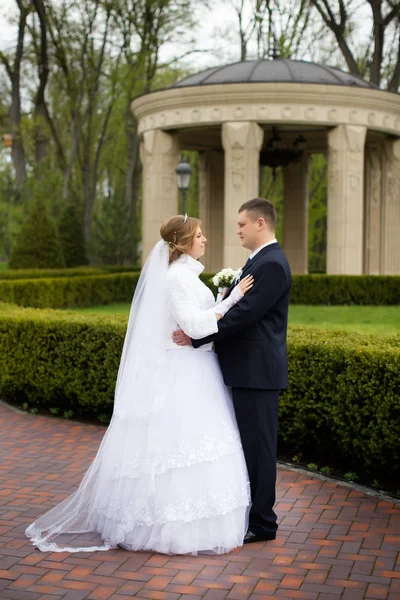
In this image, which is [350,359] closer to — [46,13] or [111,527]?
[111,527]

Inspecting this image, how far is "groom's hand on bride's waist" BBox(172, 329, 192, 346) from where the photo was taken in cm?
497

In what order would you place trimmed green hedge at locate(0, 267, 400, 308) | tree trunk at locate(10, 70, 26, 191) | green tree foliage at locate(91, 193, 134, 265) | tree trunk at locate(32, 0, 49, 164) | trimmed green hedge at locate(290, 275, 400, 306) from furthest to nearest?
green tree foliage at locate(91, 193, 134, 265), tree trunk at locate(10, 70, 26, 191), tree trunk at locate(32, 0, 49, 164), trimmed green hedge at locate(290, 275, 400, 306), trimmed green hedge at locate(0, 267, 400, 308)

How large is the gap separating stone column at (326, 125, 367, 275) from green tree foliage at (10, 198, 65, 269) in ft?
26.5

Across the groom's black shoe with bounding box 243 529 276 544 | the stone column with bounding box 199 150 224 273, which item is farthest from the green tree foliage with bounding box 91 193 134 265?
the groom's black shoe with bounding box 243 529 276 544

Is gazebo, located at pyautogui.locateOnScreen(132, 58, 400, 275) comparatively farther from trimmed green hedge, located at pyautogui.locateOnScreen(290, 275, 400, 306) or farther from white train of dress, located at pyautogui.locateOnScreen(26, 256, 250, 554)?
white train of dress, located at pyautogui.locateOnScreen(26, 256, 250, 554)

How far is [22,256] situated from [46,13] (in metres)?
13.2

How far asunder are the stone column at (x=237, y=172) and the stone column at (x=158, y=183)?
204 centimetres

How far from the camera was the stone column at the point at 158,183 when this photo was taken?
23.7 metres

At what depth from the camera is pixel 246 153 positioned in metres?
22.3

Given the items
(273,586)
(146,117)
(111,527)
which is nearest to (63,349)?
(111,527)

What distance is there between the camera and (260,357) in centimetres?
491

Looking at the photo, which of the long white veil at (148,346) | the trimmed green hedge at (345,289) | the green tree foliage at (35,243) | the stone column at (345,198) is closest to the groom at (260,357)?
the long white veil at (148,346)

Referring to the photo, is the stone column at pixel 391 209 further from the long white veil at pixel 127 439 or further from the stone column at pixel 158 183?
the long white veil at pixel 127 439

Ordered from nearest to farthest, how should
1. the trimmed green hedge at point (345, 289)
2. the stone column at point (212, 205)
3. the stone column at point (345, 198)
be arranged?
the trimmed green hedge at point (345, 289) < the stone column at point (345, 198) < the stone column at point (212, 205)
